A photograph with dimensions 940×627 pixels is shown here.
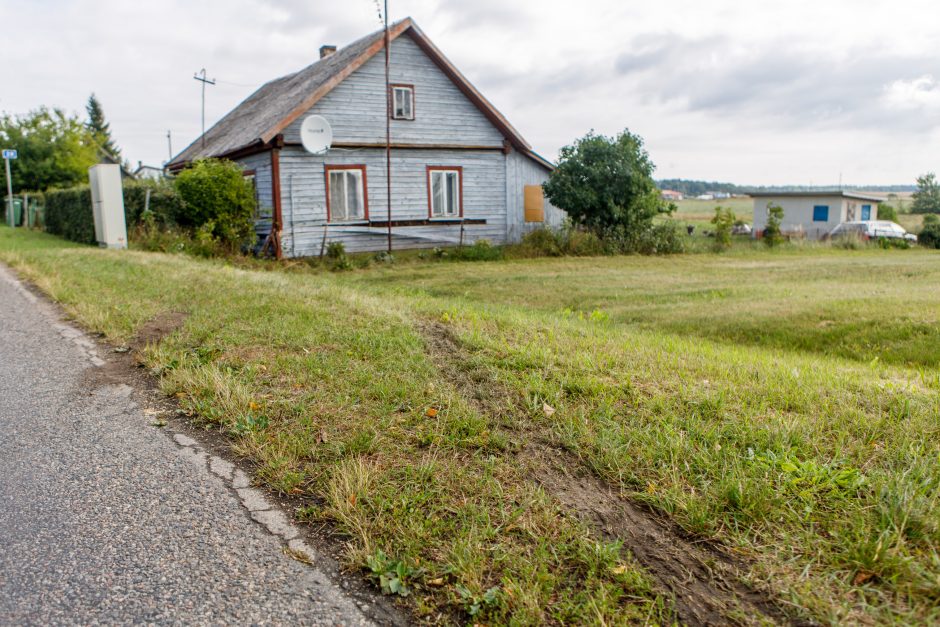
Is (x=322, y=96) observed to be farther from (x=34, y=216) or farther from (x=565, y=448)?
(x=34, y=216)

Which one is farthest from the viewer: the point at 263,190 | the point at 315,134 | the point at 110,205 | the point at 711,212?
the point at 711,212

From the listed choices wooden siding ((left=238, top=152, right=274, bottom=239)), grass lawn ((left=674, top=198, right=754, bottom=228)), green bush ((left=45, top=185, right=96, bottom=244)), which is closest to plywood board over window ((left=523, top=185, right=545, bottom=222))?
wooden siding ((left=238, top=152, right=274, bottom=239))

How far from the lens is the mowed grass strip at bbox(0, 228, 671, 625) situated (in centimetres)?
263

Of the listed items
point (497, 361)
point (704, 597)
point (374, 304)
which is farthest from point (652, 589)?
point (374, 304)

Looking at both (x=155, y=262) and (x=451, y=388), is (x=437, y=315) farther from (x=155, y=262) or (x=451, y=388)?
(x=155, y=262)

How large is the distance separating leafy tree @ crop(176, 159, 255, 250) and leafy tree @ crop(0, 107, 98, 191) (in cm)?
2799

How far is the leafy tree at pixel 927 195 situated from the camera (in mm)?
56969

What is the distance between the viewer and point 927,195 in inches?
2272

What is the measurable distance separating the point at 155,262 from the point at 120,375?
7422mm

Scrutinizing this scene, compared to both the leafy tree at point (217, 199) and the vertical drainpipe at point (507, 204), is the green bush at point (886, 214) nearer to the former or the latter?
→ the vertical drainpipe at point (507, 204)

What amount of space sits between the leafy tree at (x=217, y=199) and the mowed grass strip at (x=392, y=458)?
987 centimetres

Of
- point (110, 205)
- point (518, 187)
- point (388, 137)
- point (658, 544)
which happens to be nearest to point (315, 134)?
point (388, 137)

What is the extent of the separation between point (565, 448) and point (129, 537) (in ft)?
7.23

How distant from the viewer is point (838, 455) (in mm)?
3471
